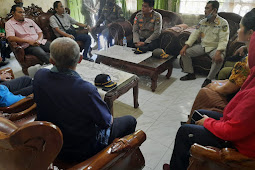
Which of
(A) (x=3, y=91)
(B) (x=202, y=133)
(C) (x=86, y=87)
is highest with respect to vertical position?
(C) (x=86, y=87)

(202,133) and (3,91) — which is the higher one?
(3,91)

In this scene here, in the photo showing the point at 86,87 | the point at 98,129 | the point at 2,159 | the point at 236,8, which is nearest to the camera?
the point at 2,159

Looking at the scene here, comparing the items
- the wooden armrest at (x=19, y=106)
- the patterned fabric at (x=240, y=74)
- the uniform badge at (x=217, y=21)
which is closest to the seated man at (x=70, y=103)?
the wooden armrest at (x=19, y=106)

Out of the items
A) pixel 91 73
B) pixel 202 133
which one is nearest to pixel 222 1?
pixel 91 73

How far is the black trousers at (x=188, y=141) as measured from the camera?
1.26 metres

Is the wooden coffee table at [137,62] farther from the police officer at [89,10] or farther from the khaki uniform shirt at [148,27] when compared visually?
the police officer at [89,10]

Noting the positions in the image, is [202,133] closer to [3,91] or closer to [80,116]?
[80,116]

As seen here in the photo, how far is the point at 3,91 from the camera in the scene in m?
1.58

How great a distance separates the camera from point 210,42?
9.92ft

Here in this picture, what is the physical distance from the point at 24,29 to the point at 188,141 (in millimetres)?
3013

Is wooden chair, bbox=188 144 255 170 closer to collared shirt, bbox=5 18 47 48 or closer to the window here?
collared shirt, bbox=5 18 47 48

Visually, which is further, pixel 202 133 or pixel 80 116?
pixel 202 133

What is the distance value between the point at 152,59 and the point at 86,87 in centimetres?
194

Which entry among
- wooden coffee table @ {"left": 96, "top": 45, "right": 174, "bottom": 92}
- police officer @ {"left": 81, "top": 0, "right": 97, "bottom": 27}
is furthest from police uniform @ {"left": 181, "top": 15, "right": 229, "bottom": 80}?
police officer @ {"left": 81, "top": 0, "right": 97, "bottom": 27}
